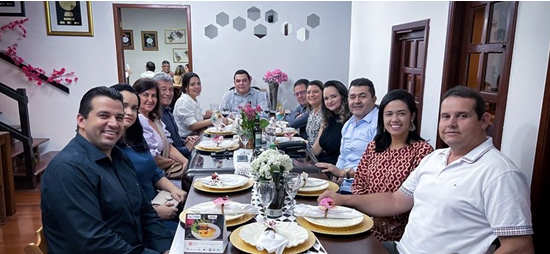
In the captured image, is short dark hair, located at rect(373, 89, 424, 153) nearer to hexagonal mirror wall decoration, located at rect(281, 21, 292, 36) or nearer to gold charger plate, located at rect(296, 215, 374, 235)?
gold charger plate, located at rect(296, 215, 374, 235)

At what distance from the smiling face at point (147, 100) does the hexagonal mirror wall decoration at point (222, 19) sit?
2895mm

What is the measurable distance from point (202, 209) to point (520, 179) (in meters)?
1.11

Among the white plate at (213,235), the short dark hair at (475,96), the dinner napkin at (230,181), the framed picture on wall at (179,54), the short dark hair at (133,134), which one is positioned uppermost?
the framed picture on wall at (179,54)

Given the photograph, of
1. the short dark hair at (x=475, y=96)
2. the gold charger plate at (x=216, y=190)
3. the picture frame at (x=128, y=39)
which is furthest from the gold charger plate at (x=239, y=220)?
the picture frame at (x=128, y=39)

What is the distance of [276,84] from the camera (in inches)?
203

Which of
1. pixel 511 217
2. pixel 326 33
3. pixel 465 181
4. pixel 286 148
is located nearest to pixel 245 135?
pixel 286 148

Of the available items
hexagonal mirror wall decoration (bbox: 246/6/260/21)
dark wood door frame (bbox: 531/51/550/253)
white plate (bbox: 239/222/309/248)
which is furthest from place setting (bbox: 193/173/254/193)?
hexagonal mirror wall decoration (bbox: 246/6/260/21)

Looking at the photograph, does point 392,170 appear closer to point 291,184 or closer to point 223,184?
point 291,184

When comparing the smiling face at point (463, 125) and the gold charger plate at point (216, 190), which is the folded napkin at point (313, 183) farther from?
the smiling face at point (463, 125)

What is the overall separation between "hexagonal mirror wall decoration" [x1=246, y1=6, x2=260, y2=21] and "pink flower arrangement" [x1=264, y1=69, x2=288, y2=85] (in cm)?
78

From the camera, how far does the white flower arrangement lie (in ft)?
4.53

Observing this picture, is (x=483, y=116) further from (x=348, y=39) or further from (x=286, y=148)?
(x=348, y=39)

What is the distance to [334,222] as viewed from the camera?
53.5 inches

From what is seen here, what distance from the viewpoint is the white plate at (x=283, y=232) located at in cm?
120
